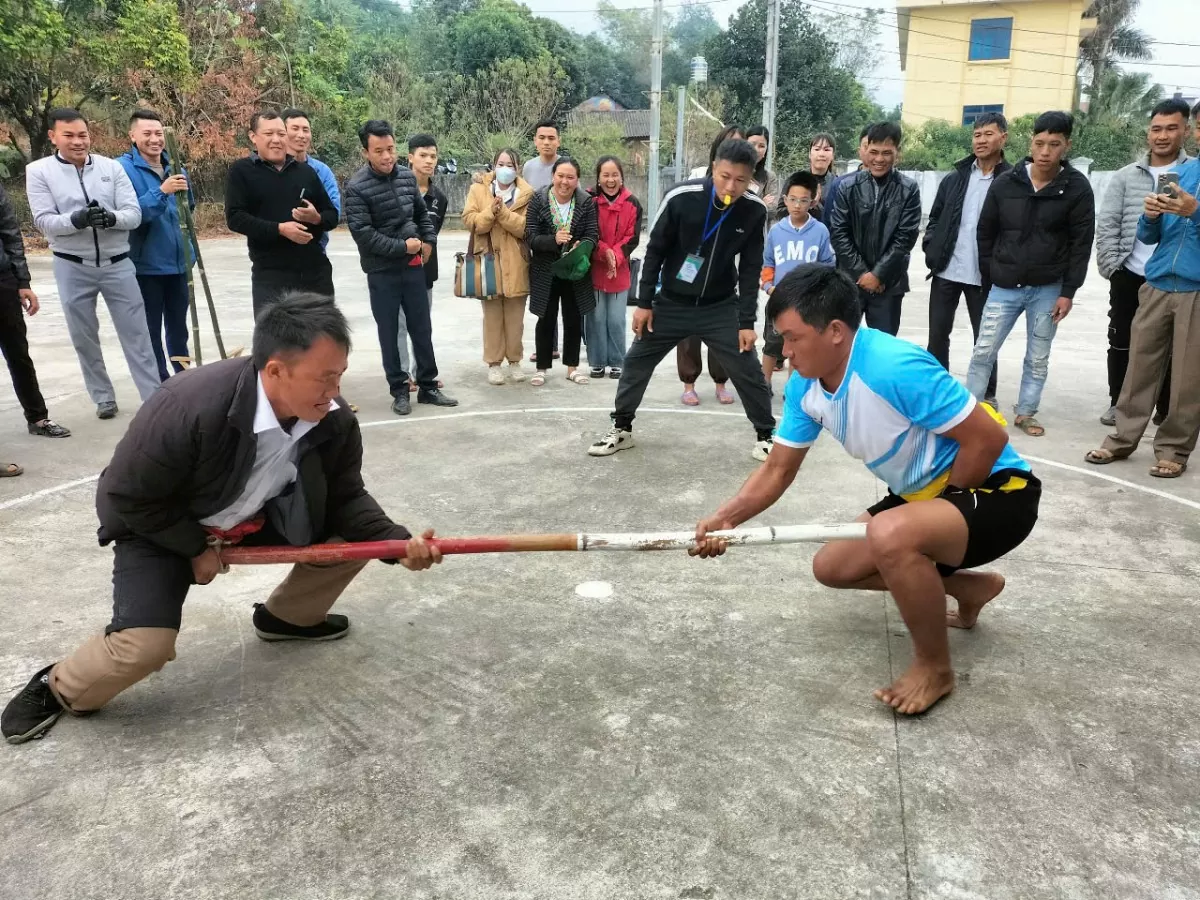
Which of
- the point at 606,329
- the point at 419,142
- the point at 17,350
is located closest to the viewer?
the point at 17,350

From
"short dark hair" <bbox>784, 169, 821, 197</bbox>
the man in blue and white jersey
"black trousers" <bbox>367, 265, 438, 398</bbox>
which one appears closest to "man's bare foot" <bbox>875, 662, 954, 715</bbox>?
the man in blue and white jersey

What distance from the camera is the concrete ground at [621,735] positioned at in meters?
2.09

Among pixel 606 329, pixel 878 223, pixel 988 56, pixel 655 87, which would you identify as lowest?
pixel 606 329

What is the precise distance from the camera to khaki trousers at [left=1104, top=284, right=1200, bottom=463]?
4.73 meters

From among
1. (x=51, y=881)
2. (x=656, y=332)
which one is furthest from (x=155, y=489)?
(x=656, y=332)

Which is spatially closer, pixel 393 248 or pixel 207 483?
pixel 207 483

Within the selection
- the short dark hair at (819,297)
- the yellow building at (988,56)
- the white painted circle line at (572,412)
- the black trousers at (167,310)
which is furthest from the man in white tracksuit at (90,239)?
the yellow building at (988,56)

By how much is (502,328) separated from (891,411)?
177 inches

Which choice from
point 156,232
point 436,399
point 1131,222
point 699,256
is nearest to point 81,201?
point 156,232

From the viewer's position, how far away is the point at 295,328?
2.34 m

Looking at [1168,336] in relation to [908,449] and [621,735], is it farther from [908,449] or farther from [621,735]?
[621,735]

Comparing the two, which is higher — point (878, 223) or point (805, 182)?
point (805, 182)

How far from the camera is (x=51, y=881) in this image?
6.72 feet

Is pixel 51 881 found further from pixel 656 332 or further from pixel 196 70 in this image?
pixel 196 70
